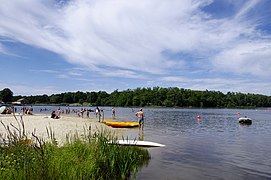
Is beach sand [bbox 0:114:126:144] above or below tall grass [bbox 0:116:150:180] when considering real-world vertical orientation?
below

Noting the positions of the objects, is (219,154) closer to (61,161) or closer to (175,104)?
(61,161)

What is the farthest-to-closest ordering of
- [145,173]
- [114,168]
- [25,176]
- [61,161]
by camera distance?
[145,173] → [114,168] → [61,161] → [25,176]

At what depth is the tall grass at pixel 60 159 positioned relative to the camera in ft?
17.6

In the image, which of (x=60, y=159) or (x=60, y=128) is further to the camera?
(x=60, y=128)

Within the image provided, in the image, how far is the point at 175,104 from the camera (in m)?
185

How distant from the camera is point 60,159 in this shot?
256 inches

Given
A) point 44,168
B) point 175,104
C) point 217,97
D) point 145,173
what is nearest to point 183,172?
point 145,173

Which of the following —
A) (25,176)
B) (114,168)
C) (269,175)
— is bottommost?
(269,175)

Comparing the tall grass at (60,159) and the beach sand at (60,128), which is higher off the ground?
the tall grass at (60,159)

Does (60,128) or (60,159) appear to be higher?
(60,159)

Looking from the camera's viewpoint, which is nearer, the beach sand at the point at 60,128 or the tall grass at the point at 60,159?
the tall grass at the point at 60,159

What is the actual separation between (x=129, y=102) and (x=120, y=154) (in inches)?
7180

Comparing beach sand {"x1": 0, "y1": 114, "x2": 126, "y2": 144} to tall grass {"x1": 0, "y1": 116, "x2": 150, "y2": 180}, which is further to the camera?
beach sand {"x1": 0, "y1": 114, "x2": 126, "y2": 144}

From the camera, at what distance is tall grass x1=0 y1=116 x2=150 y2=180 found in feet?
17.6
